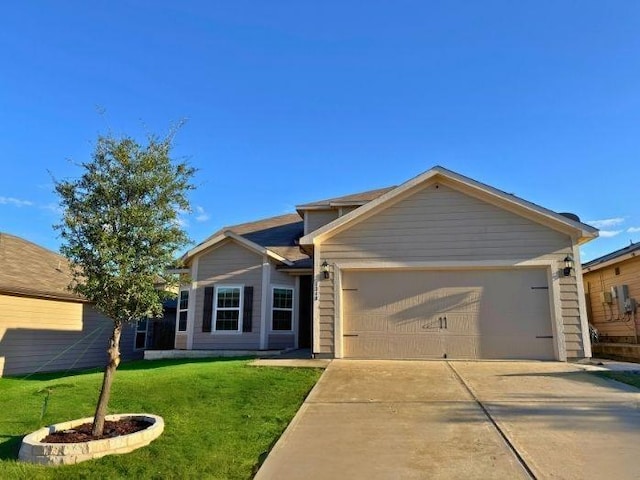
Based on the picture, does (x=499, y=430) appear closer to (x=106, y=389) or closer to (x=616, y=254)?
(x=106, y=389)

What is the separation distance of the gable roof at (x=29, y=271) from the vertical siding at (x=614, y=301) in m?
15.9

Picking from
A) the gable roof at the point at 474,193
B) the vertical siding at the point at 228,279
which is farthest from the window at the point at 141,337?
the gable roof at the point at 474,193

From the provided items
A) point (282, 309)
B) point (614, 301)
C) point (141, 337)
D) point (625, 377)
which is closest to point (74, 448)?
point (625, 377)

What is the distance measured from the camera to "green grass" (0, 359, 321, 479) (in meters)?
4.54

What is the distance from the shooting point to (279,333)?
15.2 m

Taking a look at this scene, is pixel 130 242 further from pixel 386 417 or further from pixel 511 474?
pixel 511 474

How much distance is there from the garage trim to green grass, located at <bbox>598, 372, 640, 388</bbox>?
65.8 inches

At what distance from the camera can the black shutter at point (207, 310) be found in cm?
1522

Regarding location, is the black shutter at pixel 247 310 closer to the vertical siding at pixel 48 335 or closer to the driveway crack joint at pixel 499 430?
the vertical siding at pixel 48 335

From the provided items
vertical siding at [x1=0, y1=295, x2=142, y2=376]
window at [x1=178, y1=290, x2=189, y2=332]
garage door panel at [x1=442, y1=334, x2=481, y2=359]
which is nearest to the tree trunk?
garage door panel at [x1=442, y1=334, x2=481, y2=359]

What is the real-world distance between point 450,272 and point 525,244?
1797 mm

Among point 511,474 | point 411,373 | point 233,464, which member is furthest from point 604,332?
point 233,464

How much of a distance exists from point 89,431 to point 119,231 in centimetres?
235

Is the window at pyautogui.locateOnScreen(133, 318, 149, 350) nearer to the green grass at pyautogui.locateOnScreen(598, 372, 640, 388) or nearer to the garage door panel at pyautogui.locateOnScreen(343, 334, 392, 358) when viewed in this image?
the garage door panel at pyautogui.locateOnScreen(343, 334, 392, 358)
